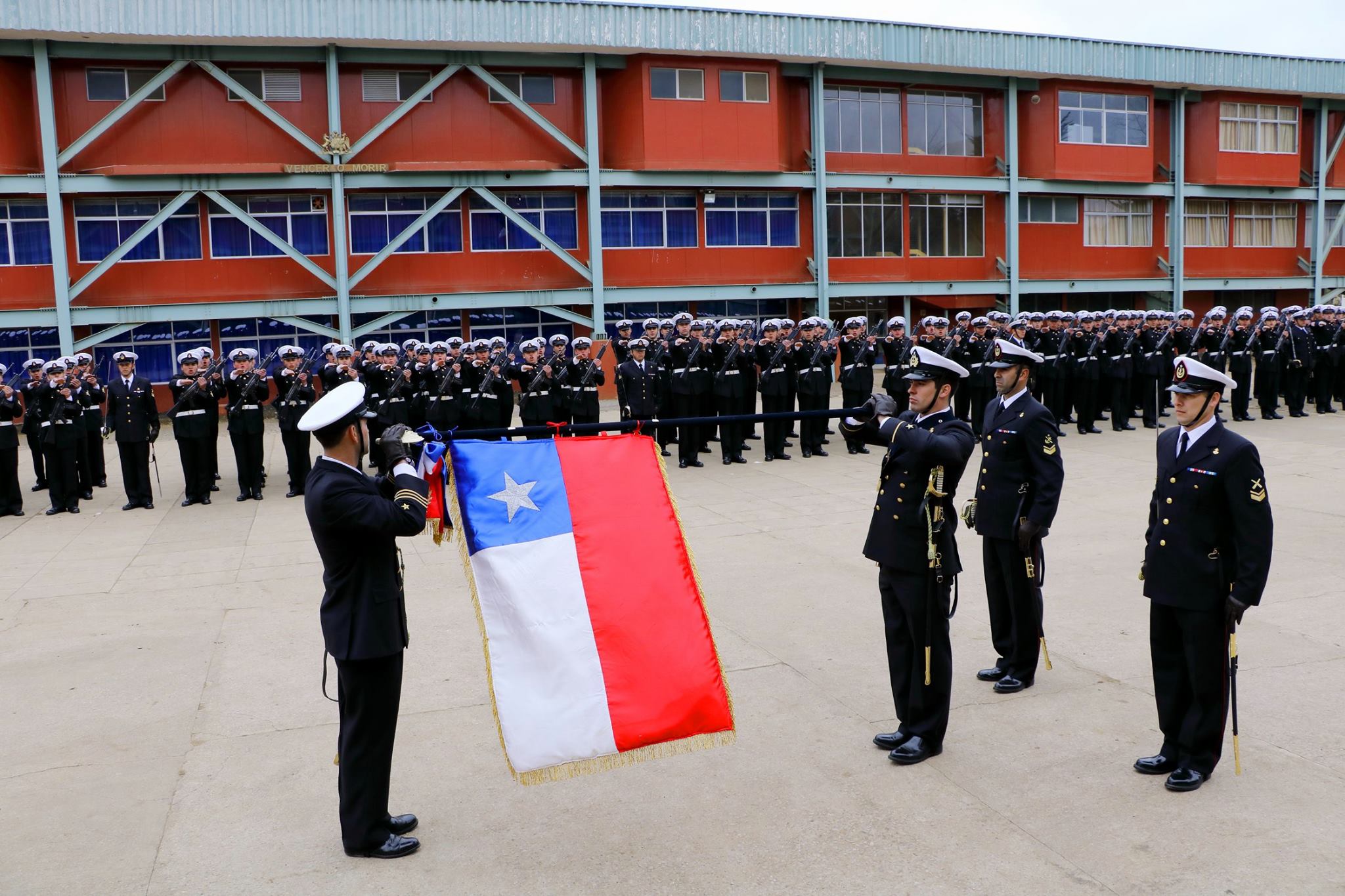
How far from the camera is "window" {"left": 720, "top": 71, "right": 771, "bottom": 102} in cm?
2478

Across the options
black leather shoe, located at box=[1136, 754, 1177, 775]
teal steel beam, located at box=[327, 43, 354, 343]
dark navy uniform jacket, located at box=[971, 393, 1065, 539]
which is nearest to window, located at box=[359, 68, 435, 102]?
teal steel beam, located at box=[327, 43, 354, 343]

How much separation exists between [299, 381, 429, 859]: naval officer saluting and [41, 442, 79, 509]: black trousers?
1037 cm

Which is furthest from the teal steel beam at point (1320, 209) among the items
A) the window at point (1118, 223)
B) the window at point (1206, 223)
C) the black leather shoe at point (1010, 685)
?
the black leather shoe at point (1010, 685)

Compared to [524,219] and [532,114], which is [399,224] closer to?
[524,219]

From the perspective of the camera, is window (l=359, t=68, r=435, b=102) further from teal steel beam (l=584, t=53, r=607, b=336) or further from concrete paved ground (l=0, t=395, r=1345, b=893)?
concrete paved ground (l=0, t=395, r=1345, b=893)

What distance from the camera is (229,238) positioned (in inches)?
915

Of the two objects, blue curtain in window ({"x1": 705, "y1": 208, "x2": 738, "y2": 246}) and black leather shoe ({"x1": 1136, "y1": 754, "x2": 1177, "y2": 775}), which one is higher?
blue curtain in window ({"x1": 705, "y1": 208, "x2": 738, "y2": 246})

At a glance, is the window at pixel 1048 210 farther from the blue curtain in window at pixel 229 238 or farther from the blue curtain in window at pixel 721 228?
the blue curtain in window at pixel 229 238

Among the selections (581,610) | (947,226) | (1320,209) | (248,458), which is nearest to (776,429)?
(248,458)

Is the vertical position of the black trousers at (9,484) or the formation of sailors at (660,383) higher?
the formation of sailors at (660,383)

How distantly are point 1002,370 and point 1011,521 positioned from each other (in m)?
0.88

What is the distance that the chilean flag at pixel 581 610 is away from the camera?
4.45 m

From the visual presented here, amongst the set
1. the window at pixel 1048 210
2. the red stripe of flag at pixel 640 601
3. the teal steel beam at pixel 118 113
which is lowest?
the red stripe of flag at pixel 640 601

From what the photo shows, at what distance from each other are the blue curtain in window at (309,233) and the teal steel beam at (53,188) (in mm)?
4334
